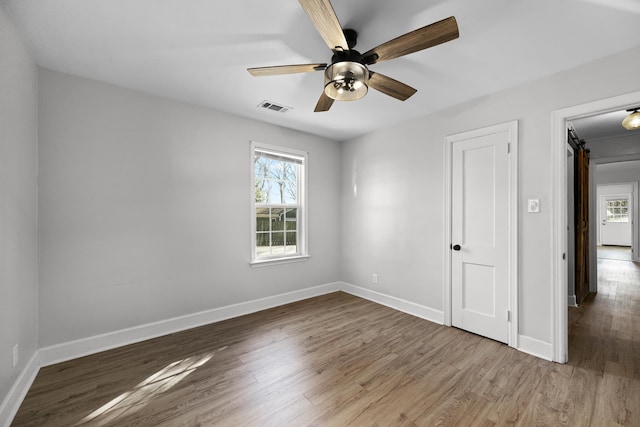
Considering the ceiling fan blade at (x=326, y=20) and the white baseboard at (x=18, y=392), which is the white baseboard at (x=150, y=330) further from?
the ceiling fan blade at (x=326, y=20)

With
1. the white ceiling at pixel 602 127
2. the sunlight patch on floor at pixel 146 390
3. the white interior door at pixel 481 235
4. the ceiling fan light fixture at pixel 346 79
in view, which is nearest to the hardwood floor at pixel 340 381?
the sunlight patch on floor at pixel 146 390

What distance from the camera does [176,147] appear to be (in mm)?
3051

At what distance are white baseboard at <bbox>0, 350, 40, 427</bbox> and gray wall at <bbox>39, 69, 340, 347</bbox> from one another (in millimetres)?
247

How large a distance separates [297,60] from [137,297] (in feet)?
9.21

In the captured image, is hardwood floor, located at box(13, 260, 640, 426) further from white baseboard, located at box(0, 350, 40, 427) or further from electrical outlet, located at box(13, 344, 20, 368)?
electrical outlet, located at box(13, 344, 20, 368)

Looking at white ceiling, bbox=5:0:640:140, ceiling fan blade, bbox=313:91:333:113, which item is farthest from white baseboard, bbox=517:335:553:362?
ceiling fan blade, bbox=313:91:333:113

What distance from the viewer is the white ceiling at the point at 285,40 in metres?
1.67

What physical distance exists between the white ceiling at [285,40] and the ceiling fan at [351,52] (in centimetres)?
22

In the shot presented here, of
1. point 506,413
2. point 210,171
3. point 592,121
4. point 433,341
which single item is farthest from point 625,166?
point 210,171

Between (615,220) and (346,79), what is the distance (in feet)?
44.7

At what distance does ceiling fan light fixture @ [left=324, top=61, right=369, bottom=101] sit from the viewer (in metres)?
1.76

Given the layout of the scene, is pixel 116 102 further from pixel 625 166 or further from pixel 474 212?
pixel 625 166

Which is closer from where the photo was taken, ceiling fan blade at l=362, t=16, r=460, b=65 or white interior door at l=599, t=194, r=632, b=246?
ceiling fan blade at l=362, t=16, r=460, b=65

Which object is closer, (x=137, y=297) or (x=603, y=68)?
(x=603, y=68)
